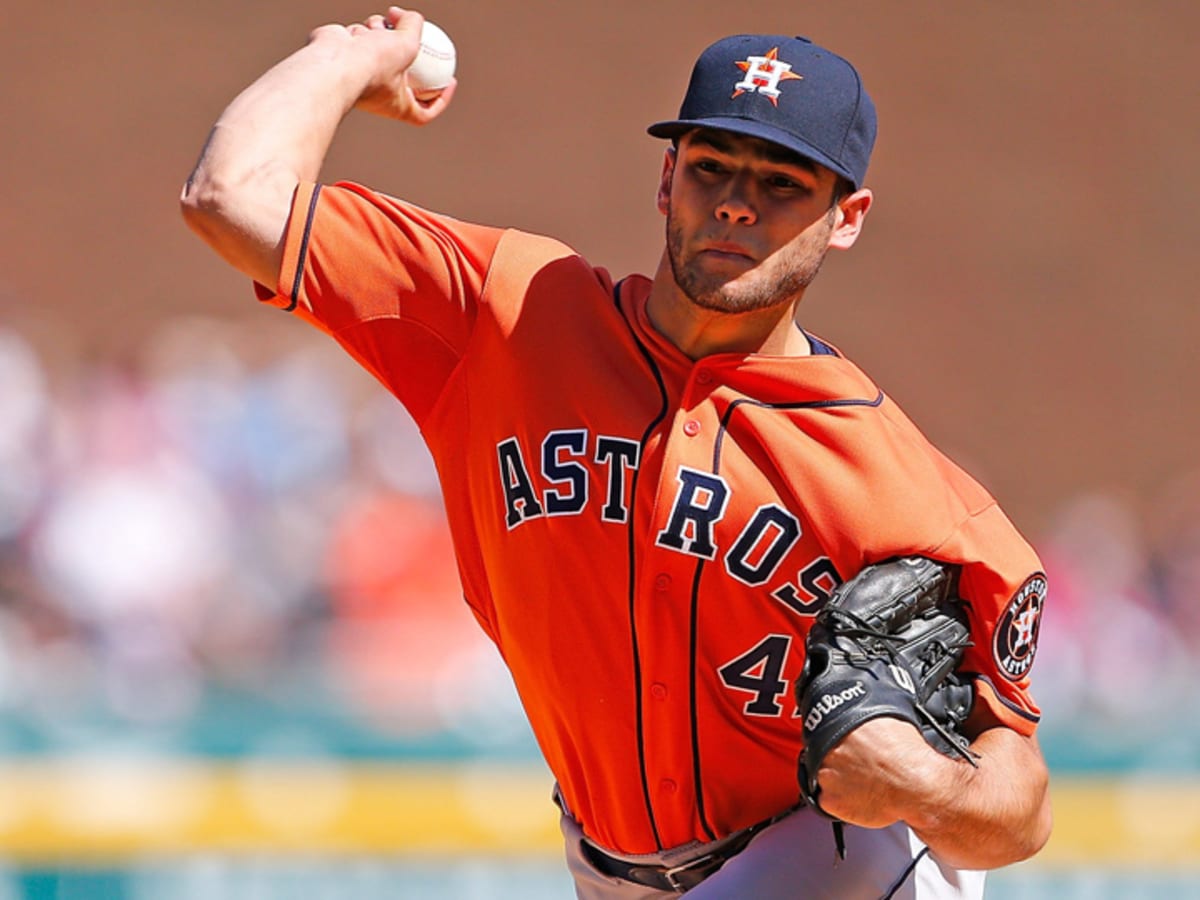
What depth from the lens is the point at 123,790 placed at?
6230 millimetres

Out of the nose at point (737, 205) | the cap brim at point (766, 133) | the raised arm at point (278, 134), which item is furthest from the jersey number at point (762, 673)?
the raised arm at point (278, 134)

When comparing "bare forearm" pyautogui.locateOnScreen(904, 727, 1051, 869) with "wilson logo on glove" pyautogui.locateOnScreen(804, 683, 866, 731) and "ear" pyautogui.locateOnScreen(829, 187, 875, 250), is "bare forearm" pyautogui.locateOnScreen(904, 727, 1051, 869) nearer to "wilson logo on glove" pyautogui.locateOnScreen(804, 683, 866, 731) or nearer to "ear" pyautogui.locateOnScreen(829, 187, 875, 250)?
"wilson logo on glove" pyautogui.locateOnScreen(804, 683, 866, 731)

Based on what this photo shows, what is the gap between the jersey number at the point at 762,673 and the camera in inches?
130

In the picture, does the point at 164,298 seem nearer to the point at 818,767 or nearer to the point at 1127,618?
the point at 1127,618

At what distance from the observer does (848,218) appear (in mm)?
3453

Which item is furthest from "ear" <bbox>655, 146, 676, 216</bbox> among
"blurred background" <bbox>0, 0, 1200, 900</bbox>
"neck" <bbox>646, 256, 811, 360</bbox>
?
"blurred background" <bbox>0, 0, 1200, 900</bbox>

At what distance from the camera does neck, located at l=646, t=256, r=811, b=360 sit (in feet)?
11.0

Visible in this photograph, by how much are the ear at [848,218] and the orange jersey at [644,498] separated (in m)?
0.22

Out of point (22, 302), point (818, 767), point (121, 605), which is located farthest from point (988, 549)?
point (22, 302)

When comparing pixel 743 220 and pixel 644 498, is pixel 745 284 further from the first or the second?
pixel 644 498

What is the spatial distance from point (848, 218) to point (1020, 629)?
0.85 metres

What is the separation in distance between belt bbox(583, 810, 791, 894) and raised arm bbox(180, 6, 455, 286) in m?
1.35

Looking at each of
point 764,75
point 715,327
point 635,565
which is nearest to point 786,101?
point 764,75

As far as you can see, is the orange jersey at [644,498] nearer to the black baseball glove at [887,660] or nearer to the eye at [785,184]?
the black baseball glove at [887,660]
